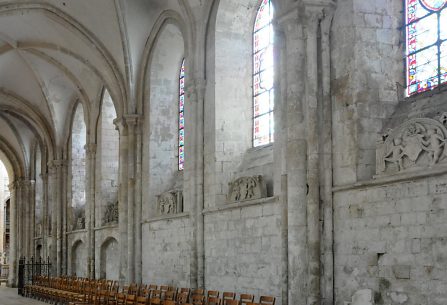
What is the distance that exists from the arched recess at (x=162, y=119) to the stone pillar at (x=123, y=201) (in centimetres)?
86

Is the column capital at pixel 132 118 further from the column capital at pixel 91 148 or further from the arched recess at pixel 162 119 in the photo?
the column capital at pixel 91 148

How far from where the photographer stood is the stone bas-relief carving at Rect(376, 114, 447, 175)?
9.96 metres

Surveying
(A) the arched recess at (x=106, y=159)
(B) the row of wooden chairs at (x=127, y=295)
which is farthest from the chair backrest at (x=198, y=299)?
(A) the arched recess at (x=106, y=159)

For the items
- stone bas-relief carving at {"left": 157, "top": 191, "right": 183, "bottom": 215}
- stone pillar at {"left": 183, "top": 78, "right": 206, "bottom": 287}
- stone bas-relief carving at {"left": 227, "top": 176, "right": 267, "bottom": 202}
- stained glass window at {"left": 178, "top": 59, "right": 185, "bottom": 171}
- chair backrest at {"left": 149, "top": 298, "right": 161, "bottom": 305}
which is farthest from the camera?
stained glass window at {"left": 178, "top": 59, "right": 185, "bottom": 171}

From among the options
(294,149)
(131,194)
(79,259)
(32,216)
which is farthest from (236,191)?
(32,216)

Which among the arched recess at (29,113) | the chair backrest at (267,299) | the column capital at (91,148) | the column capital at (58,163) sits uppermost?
the arched recess at (29,113)

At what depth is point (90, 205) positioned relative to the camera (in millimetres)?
25984

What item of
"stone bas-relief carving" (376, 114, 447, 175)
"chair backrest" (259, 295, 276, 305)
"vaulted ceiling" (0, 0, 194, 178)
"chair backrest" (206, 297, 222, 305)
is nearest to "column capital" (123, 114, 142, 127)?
"vaulted ceiling" (0, 0, 194, 178)

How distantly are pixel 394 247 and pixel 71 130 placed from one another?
69.5 ft

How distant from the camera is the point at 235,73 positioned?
17.1 meters

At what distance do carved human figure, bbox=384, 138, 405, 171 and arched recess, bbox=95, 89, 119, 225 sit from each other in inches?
617

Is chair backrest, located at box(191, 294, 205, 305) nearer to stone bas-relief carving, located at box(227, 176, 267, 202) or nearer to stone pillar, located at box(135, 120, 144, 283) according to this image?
stone bas-relief carving, located at box(227, 176, 267, 202)

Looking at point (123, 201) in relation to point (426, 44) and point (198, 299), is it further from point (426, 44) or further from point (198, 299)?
point (426, 44)

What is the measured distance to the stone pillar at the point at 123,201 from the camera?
21.3 m
